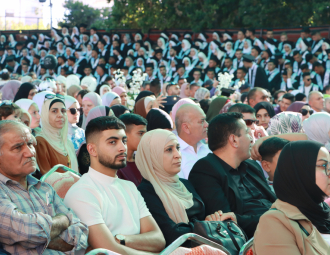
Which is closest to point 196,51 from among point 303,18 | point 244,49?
point 244,49

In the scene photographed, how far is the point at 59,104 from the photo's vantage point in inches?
192

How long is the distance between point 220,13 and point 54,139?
14555 millimetres

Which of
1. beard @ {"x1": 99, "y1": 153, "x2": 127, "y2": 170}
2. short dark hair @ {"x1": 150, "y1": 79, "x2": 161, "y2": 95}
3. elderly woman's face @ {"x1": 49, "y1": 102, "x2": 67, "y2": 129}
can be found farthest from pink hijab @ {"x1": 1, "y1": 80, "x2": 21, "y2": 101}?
beard @ {"x1": 99, "y1": 153, "x2": 127, "y2": 170}

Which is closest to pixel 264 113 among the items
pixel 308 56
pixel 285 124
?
pixel 285 124

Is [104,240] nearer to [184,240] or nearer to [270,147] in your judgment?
[184,240]

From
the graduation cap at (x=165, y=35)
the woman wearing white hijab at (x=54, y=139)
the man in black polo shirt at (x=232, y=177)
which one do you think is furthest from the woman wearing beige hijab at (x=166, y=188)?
the graduation cap at (x=165, y=35)

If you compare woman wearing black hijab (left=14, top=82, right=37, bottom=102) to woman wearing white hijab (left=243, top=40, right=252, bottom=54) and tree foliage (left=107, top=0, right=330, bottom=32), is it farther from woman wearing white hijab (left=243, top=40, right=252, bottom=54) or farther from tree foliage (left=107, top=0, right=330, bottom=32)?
tree foliage (left=107, top=0, right=330, bottom=32)

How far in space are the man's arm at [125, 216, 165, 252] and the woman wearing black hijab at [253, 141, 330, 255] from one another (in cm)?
78

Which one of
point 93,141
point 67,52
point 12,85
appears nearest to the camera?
point 93,141

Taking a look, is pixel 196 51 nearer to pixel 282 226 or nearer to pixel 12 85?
pixel 12 85

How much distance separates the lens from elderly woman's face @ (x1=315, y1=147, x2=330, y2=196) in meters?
2.19

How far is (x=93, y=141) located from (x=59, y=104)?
199cm

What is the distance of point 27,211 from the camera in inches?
99.0

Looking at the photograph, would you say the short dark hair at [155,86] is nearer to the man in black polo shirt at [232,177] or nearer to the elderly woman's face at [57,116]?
the elderly woman's face at [57,116]
